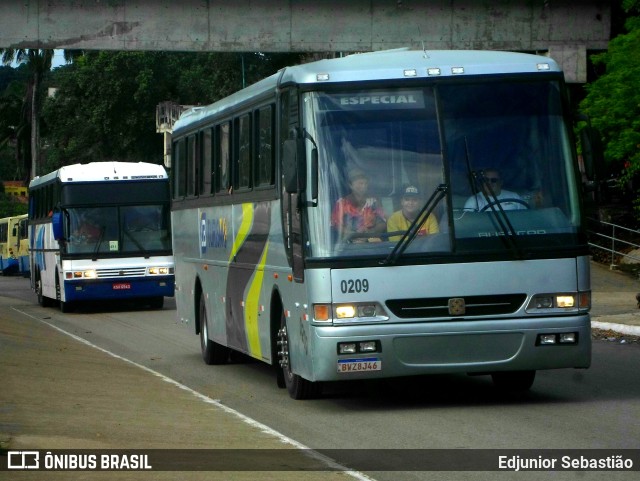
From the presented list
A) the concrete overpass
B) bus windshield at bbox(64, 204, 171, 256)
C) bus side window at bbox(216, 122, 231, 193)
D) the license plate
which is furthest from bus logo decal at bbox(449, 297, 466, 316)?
the concrete overpass

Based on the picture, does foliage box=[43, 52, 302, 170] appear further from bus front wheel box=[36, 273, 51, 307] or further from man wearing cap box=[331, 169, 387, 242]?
man wearing cap box=[331, 169, 387, 242]

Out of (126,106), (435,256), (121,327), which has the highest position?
(126,106)

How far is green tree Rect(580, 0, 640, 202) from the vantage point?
2838 cm

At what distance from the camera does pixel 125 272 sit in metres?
31.4

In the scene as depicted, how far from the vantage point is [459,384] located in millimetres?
14891

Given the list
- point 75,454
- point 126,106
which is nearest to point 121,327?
point 75,454

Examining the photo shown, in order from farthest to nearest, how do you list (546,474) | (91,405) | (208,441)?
(91,405)
(208,441)
(546,474)

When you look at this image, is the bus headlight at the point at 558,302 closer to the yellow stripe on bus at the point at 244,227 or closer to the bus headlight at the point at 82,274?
the yellow stripe on bus at the point at 244,227

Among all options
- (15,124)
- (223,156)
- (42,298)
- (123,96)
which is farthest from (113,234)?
(15,124)

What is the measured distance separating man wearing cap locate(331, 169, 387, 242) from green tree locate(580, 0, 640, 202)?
16992 millimetres

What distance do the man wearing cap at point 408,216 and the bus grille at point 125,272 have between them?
1973cm

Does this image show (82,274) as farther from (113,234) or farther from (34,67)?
(34,67)

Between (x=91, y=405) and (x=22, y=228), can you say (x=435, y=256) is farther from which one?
(x=22, y=228)

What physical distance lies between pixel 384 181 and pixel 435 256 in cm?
78
